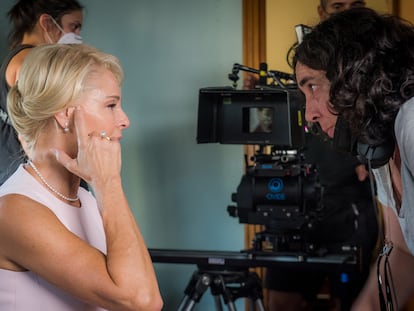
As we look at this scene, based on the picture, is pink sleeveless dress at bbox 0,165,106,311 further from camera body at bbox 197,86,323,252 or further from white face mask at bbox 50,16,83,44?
white face mask at bbox 50,16,83,44

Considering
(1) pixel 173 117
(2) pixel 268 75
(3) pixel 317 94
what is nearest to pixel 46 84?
(3) pixel 317 94

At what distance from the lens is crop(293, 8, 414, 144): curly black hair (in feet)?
4.87

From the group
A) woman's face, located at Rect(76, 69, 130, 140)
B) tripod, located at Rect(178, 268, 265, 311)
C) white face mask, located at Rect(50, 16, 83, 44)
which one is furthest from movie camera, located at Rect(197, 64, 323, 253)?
woman's face, located at Rect(76, 69, 130, 140)

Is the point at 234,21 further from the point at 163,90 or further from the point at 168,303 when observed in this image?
the point at 168,303

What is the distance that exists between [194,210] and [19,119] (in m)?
2.06

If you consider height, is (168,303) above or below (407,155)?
below

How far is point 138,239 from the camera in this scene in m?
1.50

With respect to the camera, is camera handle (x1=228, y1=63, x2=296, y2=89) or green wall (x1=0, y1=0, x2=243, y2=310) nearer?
camera handle (x1=228, y1=63, x2=296, y2=89)

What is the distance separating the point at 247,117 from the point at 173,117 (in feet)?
3.15

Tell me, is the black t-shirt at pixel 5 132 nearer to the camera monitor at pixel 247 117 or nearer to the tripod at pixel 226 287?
the camera monitor at pixel 247 117

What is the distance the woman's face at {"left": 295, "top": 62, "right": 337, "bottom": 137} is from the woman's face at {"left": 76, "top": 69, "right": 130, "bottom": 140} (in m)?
0.43

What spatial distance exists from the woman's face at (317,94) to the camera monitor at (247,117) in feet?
2.57

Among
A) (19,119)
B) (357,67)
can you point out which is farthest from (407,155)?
(19,119)

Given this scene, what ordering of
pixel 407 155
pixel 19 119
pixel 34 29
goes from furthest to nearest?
pixel 34 29, pixel 19 119, pixel 407 155
